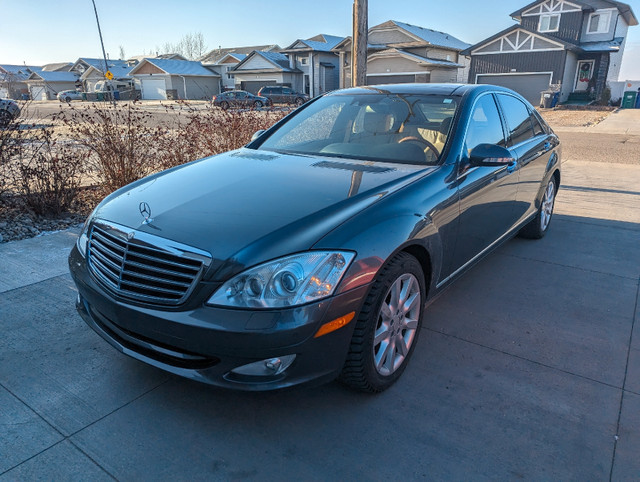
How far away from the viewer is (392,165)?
320 cm

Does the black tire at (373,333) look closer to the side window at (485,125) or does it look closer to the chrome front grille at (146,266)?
the chrome front grille at (146,266)

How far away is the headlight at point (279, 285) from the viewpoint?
2.07 m

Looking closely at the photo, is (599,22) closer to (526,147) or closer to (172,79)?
(526,147)

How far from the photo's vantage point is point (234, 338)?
2.05 metres

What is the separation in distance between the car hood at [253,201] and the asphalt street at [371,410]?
72 centimetres

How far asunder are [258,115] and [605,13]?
1431 inches

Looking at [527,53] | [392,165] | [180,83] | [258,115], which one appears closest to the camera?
[392,165]

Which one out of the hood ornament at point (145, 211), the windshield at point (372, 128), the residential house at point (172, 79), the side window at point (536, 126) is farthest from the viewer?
the residential house at point (172, 79)

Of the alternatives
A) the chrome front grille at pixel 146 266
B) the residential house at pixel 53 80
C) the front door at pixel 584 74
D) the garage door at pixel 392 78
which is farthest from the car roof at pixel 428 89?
the residential house at pixel 53 80

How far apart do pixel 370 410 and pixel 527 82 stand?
3724 cm

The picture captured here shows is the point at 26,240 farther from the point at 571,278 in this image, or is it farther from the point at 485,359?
the point at 571,278

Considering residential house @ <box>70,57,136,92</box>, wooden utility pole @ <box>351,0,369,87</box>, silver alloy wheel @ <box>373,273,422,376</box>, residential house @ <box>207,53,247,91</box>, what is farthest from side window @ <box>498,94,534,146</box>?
residential house @ <box>70,57,136,92</box>

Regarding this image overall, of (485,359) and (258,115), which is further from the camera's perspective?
(258,115)

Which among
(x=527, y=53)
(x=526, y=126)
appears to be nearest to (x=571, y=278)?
(x=526, y=126)
